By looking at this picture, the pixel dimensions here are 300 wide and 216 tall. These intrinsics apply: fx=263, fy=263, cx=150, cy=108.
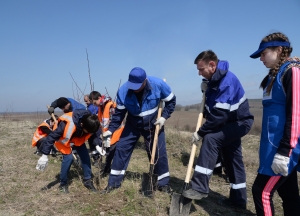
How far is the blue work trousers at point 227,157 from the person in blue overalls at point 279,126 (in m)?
0.63

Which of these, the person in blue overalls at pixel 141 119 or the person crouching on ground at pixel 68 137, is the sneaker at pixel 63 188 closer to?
the person crouching on ground at pixel 68 137

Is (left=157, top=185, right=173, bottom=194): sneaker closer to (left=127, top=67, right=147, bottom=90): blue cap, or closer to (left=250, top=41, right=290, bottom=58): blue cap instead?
(left=127, top=67, right=147, bottom=90): blue cap

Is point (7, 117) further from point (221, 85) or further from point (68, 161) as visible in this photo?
point (221, 85)

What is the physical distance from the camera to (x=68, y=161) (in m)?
3.91

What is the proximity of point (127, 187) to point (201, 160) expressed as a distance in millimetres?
1369

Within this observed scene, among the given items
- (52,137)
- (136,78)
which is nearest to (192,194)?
(136,78)

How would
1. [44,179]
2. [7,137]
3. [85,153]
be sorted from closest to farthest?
[85,153], [44,179], [7,137]

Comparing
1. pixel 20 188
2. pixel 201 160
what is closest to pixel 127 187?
pixel 201 160

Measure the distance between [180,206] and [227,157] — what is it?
0.98 m

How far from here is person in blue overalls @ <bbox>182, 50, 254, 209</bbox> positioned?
302 cm

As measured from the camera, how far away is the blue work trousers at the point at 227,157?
305 cm

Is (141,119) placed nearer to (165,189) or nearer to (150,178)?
(150,178)

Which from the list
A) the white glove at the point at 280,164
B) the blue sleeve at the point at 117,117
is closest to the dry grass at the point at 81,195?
the blue sleeve at the point at 117,117

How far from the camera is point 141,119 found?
12.9 feet
